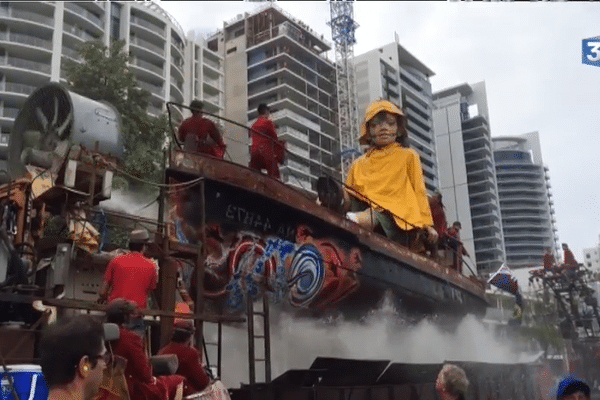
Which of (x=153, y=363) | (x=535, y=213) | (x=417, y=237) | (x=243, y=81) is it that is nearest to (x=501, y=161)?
(x=535, y=213)

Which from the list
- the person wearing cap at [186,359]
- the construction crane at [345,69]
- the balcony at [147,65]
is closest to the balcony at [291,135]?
the construction crane at [345,69]

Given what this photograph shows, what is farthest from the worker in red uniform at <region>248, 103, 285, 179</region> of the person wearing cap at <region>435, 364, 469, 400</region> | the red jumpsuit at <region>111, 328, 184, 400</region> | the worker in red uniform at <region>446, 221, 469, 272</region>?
the worker in red uniform at <region>446, 221, 469, 272</region>

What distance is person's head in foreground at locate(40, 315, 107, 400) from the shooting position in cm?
248

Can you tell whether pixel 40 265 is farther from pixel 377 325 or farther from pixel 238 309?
pixel 377 325

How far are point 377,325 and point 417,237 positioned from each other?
2.66 m

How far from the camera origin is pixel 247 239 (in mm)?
8945

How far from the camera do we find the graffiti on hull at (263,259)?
28.0 ft

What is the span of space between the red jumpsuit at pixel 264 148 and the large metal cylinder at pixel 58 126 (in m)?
2.06

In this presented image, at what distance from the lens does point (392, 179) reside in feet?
40.9

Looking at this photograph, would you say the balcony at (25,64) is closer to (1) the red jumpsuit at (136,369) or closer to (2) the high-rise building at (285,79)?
(2) the high-rise building at (285,79)

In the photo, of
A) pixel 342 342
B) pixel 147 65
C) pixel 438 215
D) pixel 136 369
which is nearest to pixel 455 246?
pixel 438 215

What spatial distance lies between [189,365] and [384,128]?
828cm

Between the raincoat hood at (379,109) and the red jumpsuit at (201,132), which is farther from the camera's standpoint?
the raincoat hood at (379,109)

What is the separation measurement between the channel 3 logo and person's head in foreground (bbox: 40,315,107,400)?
623 centimetres
